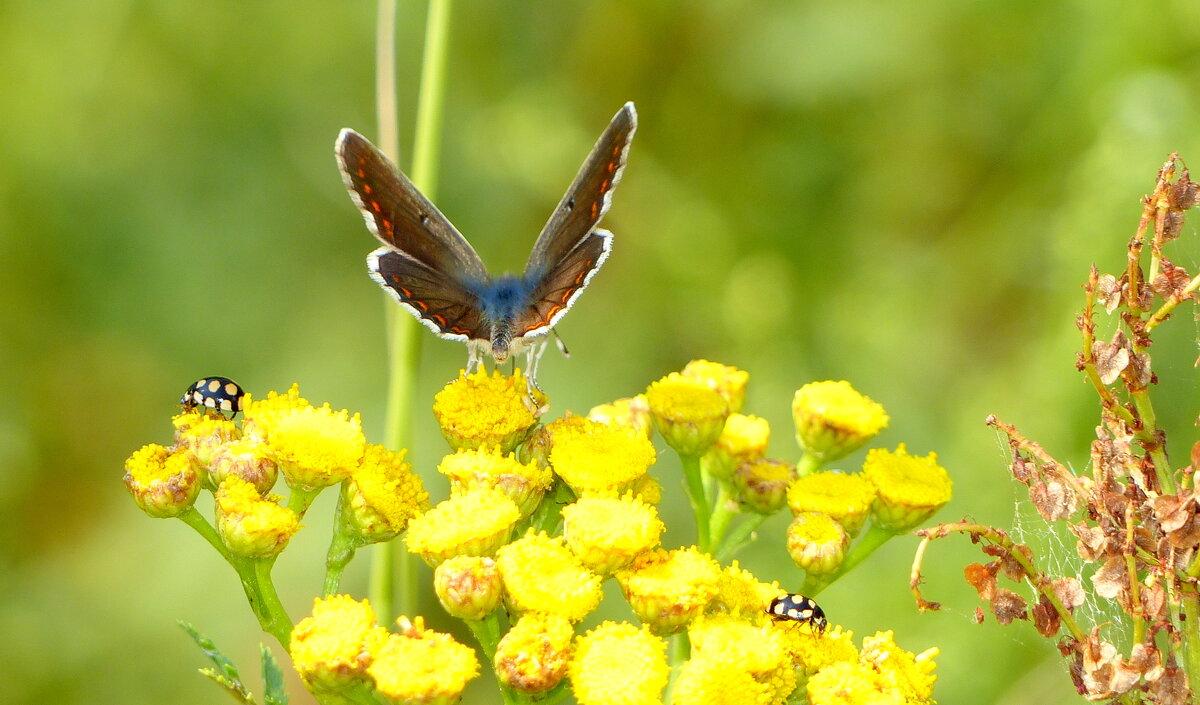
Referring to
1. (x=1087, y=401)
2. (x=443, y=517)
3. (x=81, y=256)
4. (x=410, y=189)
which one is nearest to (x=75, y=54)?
(x=81, y=256)

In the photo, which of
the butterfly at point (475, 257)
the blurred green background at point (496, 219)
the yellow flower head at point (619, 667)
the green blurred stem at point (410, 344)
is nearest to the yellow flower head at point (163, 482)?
the green blurred stem at point (410, 344)

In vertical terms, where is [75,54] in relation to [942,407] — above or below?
above

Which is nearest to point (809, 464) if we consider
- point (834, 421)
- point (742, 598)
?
point (834, 421)

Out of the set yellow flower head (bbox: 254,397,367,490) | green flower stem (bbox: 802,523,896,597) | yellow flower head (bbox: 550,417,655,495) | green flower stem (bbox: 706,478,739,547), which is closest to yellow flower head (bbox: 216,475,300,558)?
yellow flower head (bbox: 254,397,367,490)

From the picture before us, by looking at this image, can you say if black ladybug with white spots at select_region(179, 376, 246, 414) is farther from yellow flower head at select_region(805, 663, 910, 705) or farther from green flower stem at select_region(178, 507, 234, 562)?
yellow flower head at select_region(805, 663, 910, 705)

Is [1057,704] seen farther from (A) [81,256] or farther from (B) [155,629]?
(A) [81,256]

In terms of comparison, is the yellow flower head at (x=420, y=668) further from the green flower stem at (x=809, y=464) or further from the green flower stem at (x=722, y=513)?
the green flower stem at (x=809, y=464)
